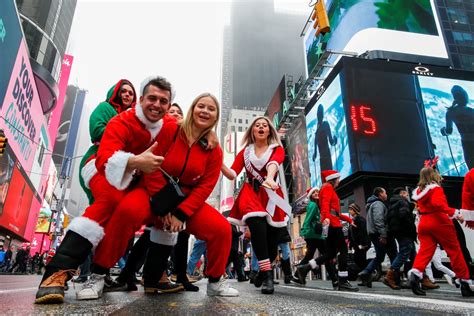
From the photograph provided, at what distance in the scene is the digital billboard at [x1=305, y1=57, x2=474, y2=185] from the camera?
65.3 feet

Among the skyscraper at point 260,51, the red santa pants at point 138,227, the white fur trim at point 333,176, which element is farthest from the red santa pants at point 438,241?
the skyscraper at point 260,51

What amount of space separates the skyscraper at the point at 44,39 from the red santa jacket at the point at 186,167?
102ft

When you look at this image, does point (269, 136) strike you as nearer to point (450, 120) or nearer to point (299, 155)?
point (450, 120)

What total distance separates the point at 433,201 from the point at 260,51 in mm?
113745

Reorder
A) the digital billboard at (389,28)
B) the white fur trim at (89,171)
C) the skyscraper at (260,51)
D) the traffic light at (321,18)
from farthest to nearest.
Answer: the skyscraper at (260,51) → the digital billboard at (389,28) → the traffic light at (321,18) → the white fur trim at (89,171)

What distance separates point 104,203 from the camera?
2.27 metres

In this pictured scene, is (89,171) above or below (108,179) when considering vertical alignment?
above

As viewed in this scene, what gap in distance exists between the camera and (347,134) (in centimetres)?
2014

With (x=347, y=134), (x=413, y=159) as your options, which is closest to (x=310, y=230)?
(x=347, y=134)

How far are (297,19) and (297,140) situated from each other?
98.1m

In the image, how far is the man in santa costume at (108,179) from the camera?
196cm

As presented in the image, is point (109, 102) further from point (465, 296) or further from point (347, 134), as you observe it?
point (347, 134)

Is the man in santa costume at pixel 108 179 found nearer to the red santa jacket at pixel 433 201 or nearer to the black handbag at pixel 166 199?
the black handbag at pixel 166 199

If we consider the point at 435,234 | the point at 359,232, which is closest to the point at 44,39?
the point at 359,232
